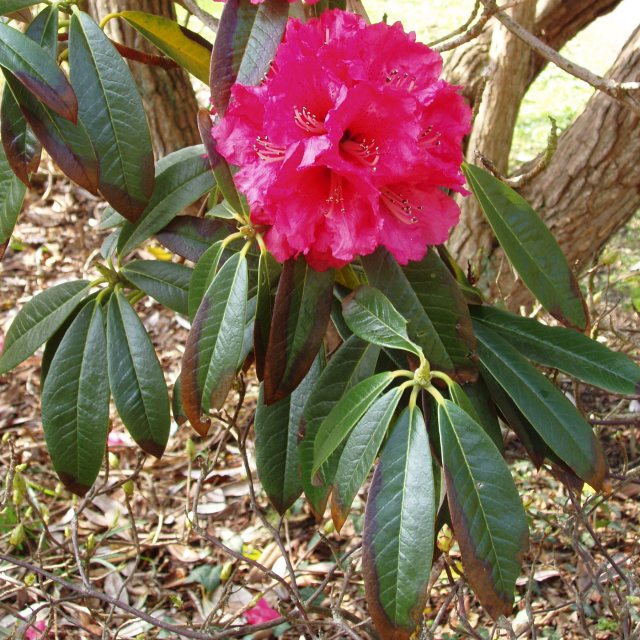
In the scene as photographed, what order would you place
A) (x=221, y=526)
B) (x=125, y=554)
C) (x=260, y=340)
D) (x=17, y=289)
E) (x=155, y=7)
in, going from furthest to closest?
(x=17, y=289), (x=221, y=526), (x=125, y=554), (x=155, y=7), (x=260, y=340)

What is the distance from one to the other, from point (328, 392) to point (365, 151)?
35cm

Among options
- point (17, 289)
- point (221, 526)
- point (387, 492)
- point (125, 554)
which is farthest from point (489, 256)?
point (17, 289)

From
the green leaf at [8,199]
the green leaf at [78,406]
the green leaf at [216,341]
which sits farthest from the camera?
the green leaf at [78,406]

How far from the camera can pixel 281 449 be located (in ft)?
3.75

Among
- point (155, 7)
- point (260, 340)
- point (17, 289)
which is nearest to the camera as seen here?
point (260, 340)

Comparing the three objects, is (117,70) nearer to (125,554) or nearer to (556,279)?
(556,279)

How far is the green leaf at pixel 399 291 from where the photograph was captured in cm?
98

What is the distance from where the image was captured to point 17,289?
300cm

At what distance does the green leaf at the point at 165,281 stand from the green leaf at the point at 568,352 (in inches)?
17.6

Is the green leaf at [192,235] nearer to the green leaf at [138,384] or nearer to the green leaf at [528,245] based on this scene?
the green leaf at [138,384]

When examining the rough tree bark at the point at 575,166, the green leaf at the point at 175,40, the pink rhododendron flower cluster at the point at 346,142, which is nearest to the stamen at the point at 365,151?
the pink rhododendron flower cluster at the point at 346,142

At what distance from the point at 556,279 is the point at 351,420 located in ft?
1.20

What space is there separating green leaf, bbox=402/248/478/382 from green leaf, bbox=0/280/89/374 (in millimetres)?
541

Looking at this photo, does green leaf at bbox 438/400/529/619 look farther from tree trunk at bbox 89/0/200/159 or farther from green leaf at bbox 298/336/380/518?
tree trunk at bbox 89/0/200/159
